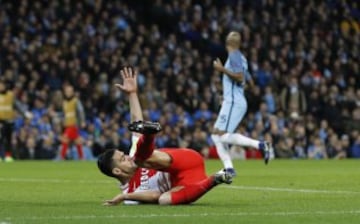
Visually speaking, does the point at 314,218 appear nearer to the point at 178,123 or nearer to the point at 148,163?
the point at 148,163

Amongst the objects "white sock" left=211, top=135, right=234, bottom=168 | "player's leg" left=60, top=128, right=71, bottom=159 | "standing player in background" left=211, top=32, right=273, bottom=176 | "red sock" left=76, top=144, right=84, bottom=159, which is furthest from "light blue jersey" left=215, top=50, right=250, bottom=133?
"red sock" left=76, top=144, right=84, bottom=159

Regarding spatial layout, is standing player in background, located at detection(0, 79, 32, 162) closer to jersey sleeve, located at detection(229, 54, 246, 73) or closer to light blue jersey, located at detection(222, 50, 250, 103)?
light blue jersey, located at detection(222, 50, 250, 103)

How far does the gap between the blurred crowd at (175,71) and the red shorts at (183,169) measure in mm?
17795

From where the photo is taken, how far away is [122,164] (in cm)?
1260

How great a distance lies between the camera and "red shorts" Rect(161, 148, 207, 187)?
12.7 meters

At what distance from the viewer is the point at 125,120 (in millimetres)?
31953

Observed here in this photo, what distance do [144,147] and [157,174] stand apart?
82 cm

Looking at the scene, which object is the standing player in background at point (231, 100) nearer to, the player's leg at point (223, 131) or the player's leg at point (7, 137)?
the player's leg at point (223, 131)

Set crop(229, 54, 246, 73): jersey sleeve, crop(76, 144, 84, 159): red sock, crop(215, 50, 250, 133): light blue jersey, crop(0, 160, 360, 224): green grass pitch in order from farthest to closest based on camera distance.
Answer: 1. crop(76, 144, 84, 159): red sock
2. crop(215, 50, 250, 133): light blue jersey
3. crop(229, 54, 246, 73): jersey sleeve
4. crop(0, 160, 360, 224): green grass pitch

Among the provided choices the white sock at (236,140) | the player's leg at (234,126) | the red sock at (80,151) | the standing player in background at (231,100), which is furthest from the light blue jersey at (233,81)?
the red sock at (80,151)

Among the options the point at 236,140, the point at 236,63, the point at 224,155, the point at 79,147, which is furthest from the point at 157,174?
the point at 79,147

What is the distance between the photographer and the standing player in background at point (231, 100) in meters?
18.7

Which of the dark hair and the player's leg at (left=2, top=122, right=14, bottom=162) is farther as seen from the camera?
the player's leg at (left=2, top=122, right=14, bottom=162)

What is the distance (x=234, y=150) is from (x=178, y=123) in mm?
1950
